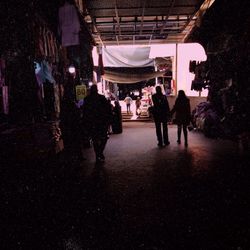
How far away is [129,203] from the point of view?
20.1 ft

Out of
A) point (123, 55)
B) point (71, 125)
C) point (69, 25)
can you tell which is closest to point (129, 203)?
point (71, 125)

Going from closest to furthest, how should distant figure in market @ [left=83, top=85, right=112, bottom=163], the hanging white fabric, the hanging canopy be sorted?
distant figure in market @ [left=83, top=85, right=112, bottom=163] → the hanging white fabric → the hanging canopy

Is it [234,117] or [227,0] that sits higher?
[227,0]

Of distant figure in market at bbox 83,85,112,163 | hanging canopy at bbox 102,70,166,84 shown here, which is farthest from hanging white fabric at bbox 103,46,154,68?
distant figure in market at bbox 83,85,112,163

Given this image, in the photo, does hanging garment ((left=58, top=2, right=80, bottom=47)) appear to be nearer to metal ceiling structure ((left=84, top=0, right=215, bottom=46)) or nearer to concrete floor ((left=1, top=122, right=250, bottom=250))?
metal ceiling structure ((left=84, top=0, right=215, bottom=46))

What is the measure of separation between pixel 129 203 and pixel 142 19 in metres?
11.4

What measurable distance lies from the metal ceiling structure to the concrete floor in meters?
6.42

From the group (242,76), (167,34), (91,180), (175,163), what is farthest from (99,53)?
(91,180)

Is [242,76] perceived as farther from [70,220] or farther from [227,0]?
[70,220]

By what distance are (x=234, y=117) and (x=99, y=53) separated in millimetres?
10292

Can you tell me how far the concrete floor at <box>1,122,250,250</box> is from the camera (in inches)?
180

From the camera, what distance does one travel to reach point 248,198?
616cm

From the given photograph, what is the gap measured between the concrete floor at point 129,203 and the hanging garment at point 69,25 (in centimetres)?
376

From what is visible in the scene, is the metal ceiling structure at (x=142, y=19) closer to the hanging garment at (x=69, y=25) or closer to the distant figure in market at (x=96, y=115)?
the hanging garment at (x=69, y=25)
